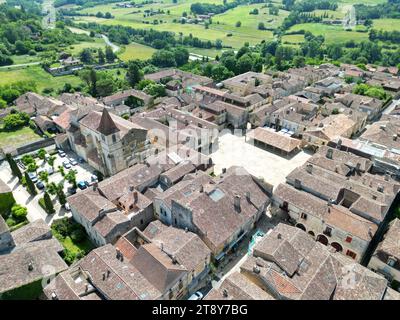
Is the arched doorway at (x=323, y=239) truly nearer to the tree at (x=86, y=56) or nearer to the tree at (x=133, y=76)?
the tree at (x=133, y=76)

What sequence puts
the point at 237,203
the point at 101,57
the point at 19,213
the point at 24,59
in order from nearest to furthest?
the point at 237,203 → the point at 19,213 → the point at 101,57 → the point at 24,59

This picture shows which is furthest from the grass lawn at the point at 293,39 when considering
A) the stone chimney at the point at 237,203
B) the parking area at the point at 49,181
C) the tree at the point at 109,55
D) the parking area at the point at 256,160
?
the stone chimney at the point at 237,203

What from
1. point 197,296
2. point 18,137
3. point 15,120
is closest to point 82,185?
point 197,296

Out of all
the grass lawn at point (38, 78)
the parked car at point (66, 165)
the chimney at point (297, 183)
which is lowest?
the grass lawn at point (38, 78)

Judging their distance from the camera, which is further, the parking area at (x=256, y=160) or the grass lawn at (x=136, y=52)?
the grass lawn at (x=136, y=52)

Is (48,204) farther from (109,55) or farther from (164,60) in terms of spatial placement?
(109,55)

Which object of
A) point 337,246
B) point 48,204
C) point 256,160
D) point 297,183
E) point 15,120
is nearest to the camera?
point 337,246
